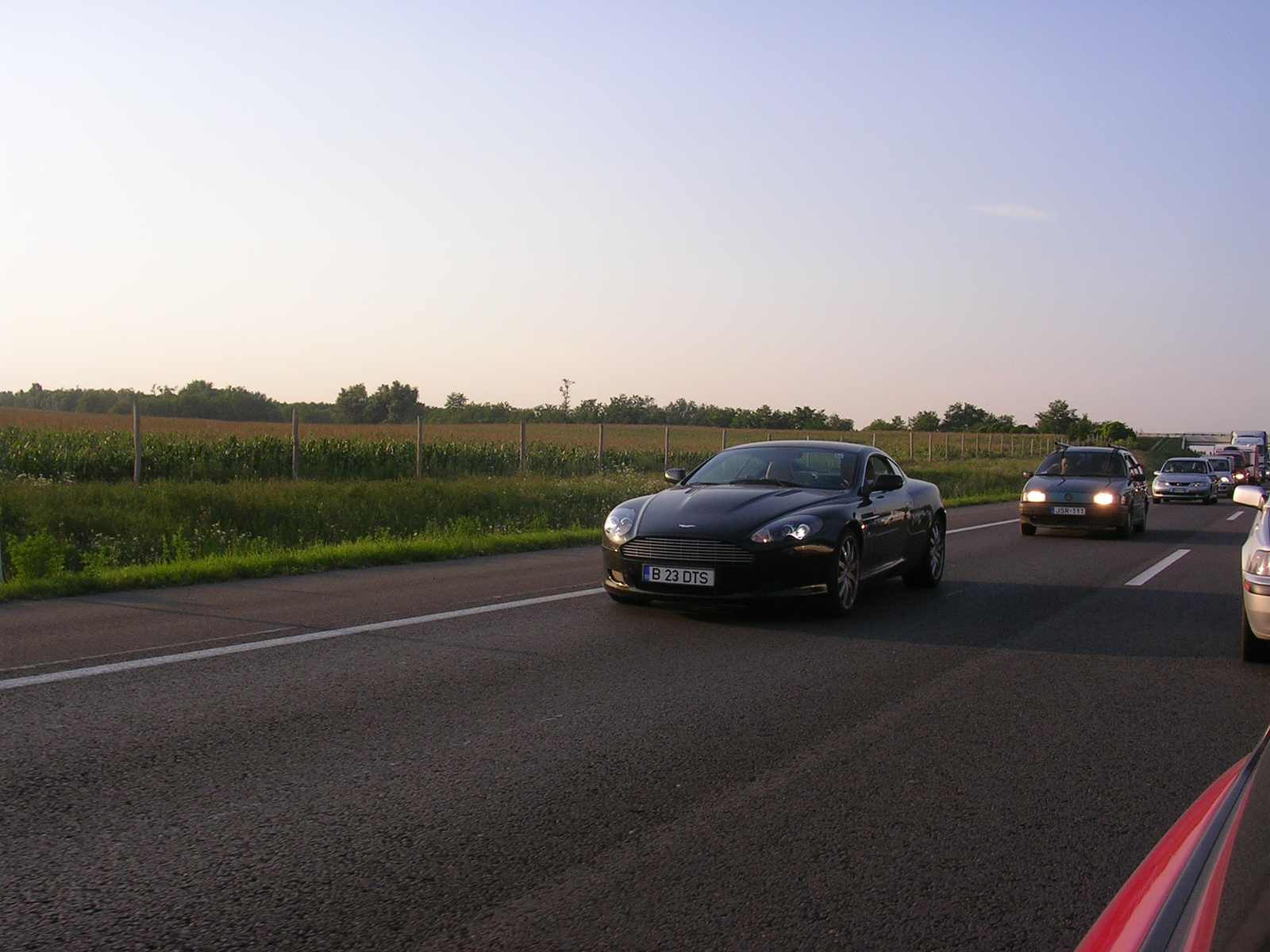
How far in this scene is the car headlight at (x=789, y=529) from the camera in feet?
27.3

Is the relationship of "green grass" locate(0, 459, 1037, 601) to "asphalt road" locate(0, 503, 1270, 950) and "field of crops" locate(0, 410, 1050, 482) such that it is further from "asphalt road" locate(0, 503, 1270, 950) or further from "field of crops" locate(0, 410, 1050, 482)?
"asphalt road" locate(0, 503, 1270, 950)

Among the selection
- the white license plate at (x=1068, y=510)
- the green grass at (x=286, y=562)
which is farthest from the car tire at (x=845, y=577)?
the white license plate at (x=1068, y=510)

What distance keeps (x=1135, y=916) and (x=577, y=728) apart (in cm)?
384

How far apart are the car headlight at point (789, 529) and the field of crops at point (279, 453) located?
16.5m

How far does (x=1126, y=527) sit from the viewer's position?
17641mm

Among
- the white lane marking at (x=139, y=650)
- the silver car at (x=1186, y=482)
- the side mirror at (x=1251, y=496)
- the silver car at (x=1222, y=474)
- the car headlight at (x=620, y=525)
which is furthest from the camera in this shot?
the silver car at (x=1222, y=474)

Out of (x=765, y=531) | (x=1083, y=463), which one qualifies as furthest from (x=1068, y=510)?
(x=765, y=531)

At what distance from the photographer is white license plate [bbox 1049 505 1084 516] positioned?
1733cm

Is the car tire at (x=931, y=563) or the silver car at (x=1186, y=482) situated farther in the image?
the silver car at (x=1186, y=482)

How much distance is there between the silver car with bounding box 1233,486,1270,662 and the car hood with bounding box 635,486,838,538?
3154mm

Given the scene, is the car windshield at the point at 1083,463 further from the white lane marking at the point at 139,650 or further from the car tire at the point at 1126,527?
the white lane marking at the point at 139,650

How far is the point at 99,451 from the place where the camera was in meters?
22.2

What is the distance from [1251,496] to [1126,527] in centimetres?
998

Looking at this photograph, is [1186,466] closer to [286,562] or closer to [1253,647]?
[1253,647]
